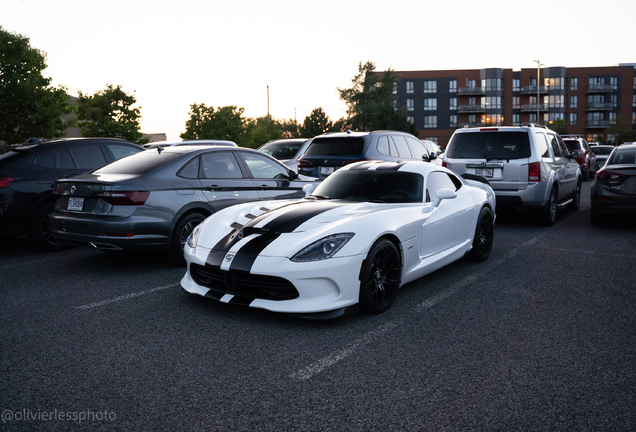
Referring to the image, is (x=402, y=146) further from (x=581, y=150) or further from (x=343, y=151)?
(x=581, y=150)

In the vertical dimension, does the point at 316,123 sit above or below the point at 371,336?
above

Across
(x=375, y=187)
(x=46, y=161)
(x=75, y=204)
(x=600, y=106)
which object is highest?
(x=600, y=106)

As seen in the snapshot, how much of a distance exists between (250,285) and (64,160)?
516 cm

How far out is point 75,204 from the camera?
20.6ft

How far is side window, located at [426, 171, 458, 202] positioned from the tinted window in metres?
3.25

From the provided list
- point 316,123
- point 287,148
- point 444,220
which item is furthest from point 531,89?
point 444,220

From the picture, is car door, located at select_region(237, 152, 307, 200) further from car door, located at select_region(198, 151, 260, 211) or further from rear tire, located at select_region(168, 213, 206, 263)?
rear tire, located at select_region(168, 213, 206, 263)

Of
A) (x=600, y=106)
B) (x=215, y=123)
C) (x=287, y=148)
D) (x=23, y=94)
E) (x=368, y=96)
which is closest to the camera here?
(x=287, y=148)

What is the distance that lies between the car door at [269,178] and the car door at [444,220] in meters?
2.59

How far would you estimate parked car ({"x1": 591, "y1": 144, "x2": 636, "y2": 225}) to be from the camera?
9055 millimetres

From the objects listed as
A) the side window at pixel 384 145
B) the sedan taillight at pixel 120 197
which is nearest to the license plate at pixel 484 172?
the side window at pixel 384 145

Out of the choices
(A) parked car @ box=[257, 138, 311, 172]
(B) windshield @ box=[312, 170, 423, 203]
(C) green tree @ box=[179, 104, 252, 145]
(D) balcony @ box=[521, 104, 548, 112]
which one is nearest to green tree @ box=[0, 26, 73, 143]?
(A) parked car @ box=[257, 138, 311, 172]

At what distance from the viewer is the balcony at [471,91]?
86.9 meters

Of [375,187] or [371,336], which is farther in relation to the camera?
[375,187]
